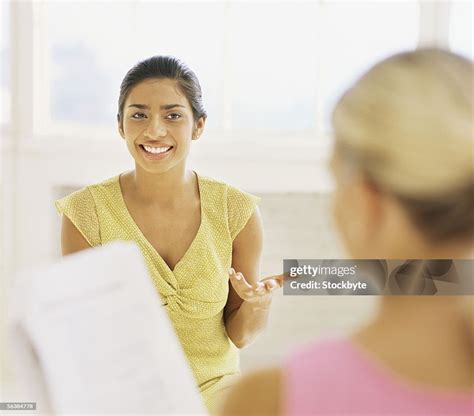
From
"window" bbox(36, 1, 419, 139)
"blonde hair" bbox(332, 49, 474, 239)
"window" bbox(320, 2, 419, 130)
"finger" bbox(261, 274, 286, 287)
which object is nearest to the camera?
"blonde hair" bbox(332, 49, 474, 239)

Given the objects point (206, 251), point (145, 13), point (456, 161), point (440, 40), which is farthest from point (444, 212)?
point (145, 13)

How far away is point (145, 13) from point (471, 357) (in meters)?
1.04

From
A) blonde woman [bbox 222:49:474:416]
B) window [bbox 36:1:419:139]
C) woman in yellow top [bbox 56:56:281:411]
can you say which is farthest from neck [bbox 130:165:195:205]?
blonde woman [bbox 222:49:474:416]

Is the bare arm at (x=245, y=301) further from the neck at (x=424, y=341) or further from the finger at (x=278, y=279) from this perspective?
the neck at (x=424, y=341)

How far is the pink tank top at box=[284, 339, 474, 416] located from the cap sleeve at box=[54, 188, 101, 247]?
1.78 feet

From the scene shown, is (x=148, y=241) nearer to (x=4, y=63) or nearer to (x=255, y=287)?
(x=255, y=287)

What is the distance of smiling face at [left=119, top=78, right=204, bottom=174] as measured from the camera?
962 millimetres

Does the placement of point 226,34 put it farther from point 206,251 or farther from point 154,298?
point 154,298

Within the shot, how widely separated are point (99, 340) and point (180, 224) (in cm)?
42

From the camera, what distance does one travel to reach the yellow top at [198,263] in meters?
0.97

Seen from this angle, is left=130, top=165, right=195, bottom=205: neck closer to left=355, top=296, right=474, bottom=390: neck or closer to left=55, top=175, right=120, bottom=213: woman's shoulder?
left=55, top=175, right=120, bottom=213: woman's shoulder

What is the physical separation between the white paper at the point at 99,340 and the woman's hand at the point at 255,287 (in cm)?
39

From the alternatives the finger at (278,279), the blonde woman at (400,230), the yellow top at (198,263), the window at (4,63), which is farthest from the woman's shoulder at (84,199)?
the blonde woman at (400,230)

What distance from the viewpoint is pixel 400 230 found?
1.51 ft
